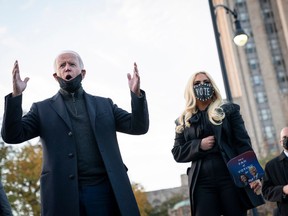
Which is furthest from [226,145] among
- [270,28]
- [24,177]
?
[270,28]

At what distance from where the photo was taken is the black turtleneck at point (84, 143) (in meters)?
3.55

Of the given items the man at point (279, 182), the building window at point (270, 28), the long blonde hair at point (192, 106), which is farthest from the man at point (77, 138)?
the building window at point (270, 28)

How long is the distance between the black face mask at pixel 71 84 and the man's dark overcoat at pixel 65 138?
0.14m

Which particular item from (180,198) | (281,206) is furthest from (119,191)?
(180,198)

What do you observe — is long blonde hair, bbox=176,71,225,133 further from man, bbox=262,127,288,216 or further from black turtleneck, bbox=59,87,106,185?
man, bbox=262,127,288,216

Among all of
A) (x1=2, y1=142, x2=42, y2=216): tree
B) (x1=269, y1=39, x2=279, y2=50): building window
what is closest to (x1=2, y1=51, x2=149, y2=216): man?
(x1=2, y1=142, x2=42, y2=216): tree

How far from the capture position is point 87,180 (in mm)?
3533

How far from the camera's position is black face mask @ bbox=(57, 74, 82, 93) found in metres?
3.83

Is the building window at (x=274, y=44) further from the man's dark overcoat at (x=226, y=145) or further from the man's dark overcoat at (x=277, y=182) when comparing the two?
the man's dark overcoat at (x=226, y=145)

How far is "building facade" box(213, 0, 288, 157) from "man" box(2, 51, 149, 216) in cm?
9082

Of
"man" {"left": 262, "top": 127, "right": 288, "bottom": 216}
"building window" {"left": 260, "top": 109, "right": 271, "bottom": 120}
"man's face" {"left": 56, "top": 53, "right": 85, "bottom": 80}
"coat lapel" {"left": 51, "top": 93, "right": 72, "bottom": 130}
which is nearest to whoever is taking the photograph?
"coat lapel" {"left": 51, "top": 93, "right": 72, "bottom": 130}

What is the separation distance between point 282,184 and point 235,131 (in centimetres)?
236

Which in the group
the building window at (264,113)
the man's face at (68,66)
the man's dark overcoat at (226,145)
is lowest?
the man's dark overcoat at (226,145)

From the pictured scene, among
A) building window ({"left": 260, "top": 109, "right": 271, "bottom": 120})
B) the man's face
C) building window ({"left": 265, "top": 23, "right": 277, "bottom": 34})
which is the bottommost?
the man's face
